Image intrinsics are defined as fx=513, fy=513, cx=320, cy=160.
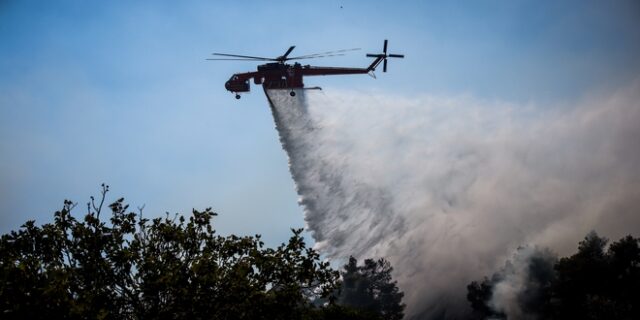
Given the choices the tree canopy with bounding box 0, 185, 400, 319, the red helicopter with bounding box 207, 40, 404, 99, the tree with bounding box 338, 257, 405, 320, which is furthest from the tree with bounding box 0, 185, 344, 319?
Result: the tree with bounding box 338, 257, 405, 320

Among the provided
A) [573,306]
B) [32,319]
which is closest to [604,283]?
[573,306]

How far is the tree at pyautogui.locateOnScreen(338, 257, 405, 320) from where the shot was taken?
4732 inches

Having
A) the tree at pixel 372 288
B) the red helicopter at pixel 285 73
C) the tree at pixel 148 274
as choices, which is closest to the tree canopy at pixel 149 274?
the tree at pixel 148 274

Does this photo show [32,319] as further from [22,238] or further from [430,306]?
[430,306]

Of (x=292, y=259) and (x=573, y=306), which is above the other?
(x=573, y=306)

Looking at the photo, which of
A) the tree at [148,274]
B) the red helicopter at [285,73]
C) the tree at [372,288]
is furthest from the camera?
the tree at [372,288]

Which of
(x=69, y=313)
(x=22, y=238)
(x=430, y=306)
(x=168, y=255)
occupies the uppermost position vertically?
(x=430, y=306)

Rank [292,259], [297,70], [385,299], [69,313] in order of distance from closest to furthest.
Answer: [69,313], [292,259], [297,70], [385,299]

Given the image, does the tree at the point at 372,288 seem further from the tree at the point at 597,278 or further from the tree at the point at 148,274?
the tree at the point at 148,274

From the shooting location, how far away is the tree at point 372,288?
120 m

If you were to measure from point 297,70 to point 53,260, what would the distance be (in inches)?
1822

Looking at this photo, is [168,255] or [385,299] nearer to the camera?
[168,255]

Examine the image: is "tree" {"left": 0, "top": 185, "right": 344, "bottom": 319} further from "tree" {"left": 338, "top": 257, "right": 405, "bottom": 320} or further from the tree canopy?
"tree" {"left": 338, "top": 257, "right": 405, "bottom": 320}

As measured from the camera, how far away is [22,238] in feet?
81.9
